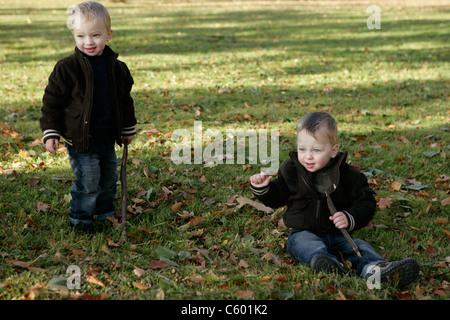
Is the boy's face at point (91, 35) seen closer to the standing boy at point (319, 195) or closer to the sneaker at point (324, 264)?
the standing boy at point (319, 195)

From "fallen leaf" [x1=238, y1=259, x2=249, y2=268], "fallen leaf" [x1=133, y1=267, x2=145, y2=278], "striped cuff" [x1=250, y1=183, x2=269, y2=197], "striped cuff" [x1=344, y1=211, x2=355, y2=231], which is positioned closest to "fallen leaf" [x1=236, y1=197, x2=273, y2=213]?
"striped cuff" [x1=250, y1=183, x2=269, y2=197]

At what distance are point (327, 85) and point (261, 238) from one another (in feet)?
22.1

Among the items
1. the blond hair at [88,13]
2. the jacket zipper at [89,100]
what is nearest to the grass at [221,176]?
the jacket zipper at [89,100]

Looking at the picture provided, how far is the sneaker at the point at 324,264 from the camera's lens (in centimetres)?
305

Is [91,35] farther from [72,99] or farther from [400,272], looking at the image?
[400,272]

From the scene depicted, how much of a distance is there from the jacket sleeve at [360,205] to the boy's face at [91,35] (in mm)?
2215

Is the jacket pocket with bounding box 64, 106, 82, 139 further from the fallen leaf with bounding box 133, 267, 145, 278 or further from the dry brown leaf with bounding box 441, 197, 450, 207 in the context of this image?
the dry brown leaf with bounding box 441, 197, 450, 207

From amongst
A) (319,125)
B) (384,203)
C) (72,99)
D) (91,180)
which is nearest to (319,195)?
(319,125)

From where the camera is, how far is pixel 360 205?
3.35 m
